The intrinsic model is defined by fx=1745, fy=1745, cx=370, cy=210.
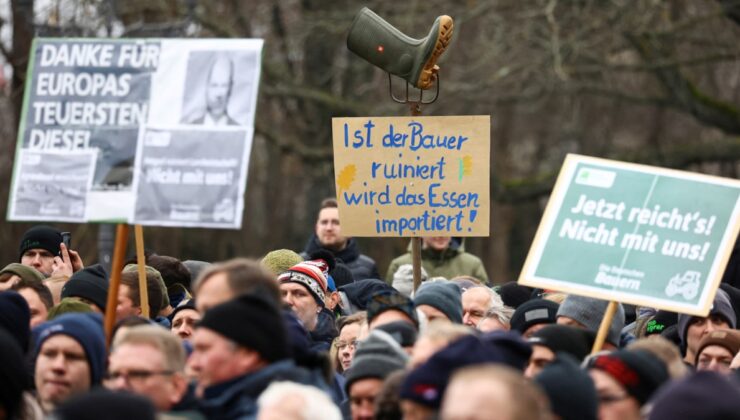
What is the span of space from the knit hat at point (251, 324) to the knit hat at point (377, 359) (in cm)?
60

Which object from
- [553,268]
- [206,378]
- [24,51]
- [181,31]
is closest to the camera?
[206,378]

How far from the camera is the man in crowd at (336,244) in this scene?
1224 centimetres

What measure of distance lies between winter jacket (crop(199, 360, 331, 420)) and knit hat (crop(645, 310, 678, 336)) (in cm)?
386

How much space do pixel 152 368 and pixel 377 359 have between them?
0.96 metres

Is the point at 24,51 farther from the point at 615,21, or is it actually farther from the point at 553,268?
the point at 553,268

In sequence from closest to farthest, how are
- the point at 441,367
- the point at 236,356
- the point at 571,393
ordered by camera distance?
the point at 441,367, the point at 571,393, the point at 236,356

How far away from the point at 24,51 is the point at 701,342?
43.3 ft

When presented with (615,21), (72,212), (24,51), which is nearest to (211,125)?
(72,212)

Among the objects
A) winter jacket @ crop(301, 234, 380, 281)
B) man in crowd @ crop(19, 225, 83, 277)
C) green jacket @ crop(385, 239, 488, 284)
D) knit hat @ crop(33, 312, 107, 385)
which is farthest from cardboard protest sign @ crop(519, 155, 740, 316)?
green jacket @ crop(385, 239, 488, 284)

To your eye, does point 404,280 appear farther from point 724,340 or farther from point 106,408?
point 106,408

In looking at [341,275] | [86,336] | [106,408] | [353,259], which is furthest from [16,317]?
[353,259]

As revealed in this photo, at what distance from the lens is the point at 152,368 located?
20.9 feet

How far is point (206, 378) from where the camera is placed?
20.4 ft

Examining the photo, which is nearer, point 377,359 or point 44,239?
point 377,359
